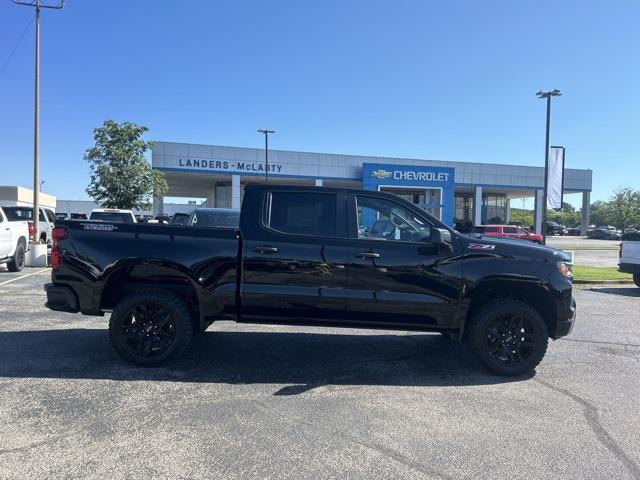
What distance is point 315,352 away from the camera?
20.1 ft

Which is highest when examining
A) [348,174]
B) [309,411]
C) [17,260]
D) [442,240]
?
[348,174]

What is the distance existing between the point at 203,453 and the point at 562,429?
2.86 metres

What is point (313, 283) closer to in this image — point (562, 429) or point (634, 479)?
point (562, 429)

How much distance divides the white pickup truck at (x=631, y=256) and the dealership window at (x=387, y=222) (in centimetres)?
1061

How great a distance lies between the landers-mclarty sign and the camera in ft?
118

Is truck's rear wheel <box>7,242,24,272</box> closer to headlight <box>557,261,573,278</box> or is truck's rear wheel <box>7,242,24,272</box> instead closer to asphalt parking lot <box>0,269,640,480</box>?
asphalt parking lot <box>0,269,640,480</box>

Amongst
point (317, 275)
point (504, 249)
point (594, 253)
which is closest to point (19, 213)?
point (317, 275)

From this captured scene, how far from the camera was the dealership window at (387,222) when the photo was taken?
5344 millimetres

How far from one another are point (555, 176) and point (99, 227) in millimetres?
19983

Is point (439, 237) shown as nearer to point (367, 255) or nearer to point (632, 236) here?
point (367, 255)

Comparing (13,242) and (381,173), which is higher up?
(381,173)

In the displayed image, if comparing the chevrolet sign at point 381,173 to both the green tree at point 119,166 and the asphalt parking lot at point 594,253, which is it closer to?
the asphalt parking lot at point 594,253

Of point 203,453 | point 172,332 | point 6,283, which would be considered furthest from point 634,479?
point 6,283

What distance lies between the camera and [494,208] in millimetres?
54969
